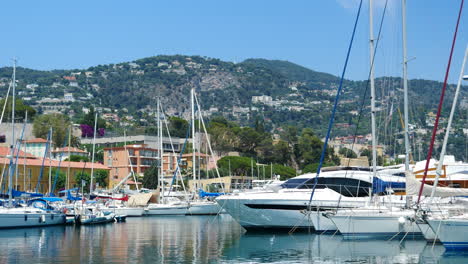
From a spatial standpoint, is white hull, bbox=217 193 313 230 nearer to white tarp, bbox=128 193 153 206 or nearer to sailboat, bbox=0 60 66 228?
sailboat, bbox=0 60 66 228

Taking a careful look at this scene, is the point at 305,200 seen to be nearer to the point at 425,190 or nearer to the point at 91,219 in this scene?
the point at 425,190

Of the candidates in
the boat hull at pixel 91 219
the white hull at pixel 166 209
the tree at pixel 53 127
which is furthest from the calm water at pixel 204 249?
the tree at pixel 53 127

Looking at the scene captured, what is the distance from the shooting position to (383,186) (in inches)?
1312

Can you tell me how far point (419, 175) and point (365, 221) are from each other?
6.27 m

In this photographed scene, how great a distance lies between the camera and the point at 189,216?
56.5 metres

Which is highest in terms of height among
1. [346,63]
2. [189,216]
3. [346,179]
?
[346,63]

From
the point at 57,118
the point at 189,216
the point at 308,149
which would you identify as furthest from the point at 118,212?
the point at 57,118

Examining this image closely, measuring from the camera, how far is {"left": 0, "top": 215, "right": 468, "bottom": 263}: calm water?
2405 cm

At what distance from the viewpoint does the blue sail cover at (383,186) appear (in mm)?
32022

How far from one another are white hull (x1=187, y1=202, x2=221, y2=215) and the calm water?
68.6 feet

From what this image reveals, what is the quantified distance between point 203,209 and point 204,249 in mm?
30306

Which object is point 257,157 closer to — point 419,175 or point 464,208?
point 419,175

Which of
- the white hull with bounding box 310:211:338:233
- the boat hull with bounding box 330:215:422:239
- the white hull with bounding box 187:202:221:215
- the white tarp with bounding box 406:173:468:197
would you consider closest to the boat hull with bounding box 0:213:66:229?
the white hull with bounding box 187:202:221:215

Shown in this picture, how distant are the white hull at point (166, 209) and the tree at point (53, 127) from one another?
6471 cm
